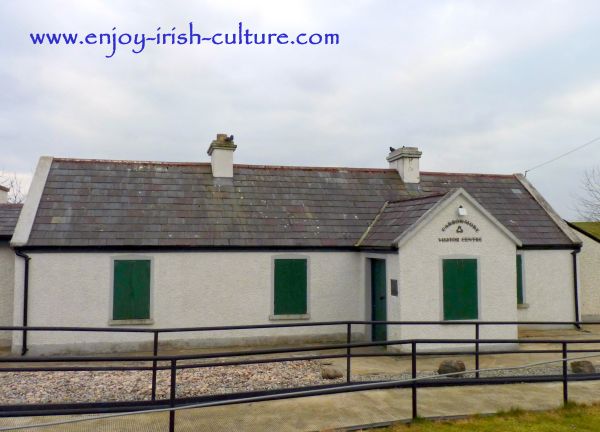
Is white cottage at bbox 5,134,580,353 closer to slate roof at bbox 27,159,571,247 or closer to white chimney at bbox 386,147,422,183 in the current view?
slate roof at bbox 27,159,571,247

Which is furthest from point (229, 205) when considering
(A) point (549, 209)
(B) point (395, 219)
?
(A) point (549, 209)

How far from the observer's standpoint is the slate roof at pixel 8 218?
489 inches

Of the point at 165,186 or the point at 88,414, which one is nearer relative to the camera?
the point at 88,414

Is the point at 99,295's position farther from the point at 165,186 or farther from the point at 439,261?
the point at 439,261

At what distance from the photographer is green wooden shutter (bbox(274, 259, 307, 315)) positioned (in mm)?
12727

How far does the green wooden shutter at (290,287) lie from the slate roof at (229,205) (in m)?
0.58

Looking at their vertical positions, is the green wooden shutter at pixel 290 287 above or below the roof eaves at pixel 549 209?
below

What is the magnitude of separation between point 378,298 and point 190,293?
466 cm

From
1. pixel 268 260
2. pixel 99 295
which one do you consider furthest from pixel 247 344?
pixel 99 295

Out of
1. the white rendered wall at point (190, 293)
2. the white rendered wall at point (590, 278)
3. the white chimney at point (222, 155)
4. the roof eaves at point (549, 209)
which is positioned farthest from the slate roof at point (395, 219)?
the white rendered wall at point (590, 278)

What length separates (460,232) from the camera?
11.6m

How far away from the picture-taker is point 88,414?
5.91 m

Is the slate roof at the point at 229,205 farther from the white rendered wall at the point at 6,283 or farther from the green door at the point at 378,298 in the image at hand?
the white rendered wall at the point at 6,283

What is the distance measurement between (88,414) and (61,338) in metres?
6.36
